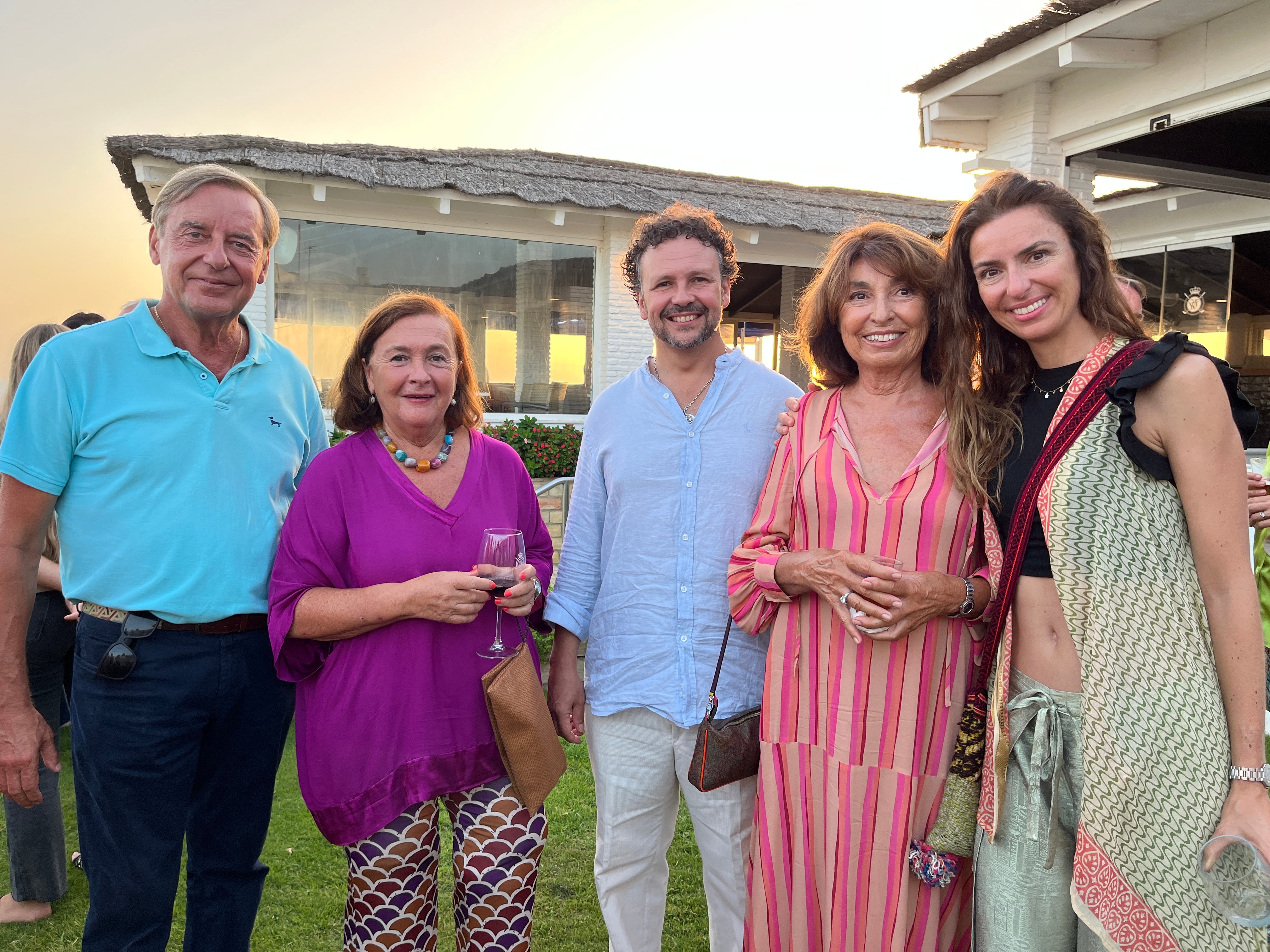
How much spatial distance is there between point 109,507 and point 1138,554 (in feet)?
9.13

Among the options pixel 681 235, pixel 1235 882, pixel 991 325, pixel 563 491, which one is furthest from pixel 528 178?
pixel 1235 882

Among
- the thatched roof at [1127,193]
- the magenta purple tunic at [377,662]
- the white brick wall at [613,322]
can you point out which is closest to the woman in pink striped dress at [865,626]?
the magenta purple tunic at [377,662]

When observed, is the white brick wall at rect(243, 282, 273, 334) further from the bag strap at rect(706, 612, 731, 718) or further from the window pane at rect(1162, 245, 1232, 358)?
the window pane at rect(1162, 245, 1232, 358)

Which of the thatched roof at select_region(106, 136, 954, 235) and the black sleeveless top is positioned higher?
the thatched roof at select_region(106, 136, 954, 235)

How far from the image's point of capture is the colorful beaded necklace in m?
2.65

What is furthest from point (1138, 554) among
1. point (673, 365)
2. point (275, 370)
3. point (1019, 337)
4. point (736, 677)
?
point (275, 370)

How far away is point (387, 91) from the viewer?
11.9 metres

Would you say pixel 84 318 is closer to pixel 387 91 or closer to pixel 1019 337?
pixel 1019 337

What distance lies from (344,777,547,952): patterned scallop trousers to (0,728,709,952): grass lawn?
1280 millimetres

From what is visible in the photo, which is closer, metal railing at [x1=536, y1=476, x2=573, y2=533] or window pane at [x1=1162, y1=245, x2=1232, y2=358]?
metal railing at [x1=536, y1=476, x2=573, y2=533]

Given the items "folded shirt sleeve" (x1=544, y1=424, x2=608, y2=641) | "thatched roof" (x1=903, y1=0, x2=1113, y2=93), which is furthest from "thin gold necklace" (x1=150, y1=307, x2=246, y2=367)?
"thatched roof" (x1=903, y1=0, x2=1113, y2=93)

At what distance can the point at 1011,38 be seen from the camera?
7.32m

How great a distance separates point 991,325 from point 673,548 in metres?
1.18

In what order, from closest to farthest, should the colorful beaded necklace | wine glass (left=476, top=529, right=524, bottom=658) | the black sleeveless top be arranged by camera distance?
the black sleeveless top → wine glass (left=476, top=529, right=524, bottom=658) → the colorful beaded necklace
